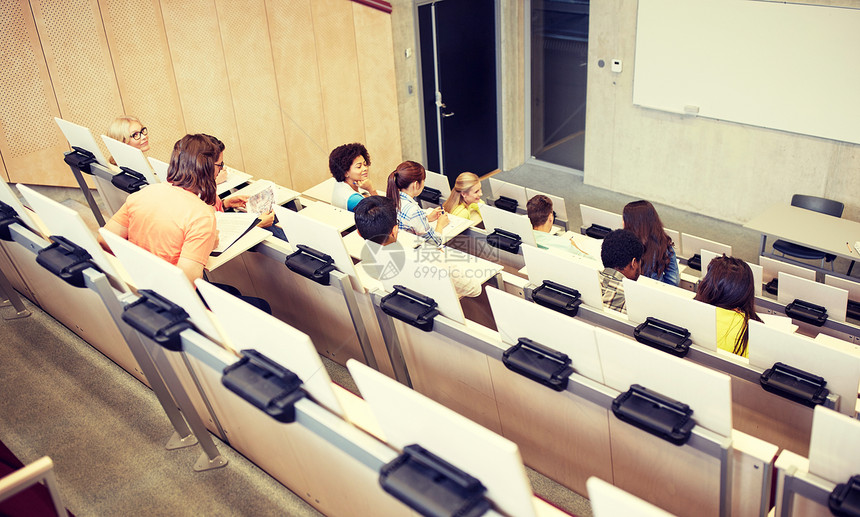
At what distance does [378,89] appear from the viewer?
7.19 m

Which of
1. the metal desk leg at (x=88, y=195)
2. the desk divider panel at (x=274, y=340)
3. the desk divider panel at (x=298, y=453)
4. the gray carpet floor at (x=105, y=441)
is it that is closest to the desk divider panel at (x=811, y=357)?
the gray carpet floor at (x=105, y=441)

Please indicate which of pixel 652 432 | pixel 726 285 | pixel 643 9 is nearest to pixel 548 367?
pixel 652 432

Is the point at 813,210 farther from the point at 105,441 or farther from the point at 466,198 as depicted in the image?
the point at 105,441

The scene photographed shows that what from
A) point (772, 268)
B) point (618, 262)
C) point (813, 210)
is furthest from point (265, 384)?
point (813, 210)

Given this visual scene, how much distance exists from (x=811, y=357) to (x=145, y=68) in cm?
514

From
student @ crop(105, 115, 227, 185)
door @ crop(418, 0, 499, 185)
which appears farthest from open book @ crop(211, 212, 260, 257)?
door @ crop(418, 0, 499, 185)

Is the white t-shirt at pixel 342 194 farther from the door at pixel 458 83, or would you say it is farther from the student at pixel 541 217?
the door at pixel 458 83

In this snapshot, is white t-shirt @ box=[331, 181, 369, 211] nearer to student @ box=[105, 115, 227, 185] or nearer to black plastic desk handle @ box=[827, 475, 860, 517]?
student @ box=[105, 115, 227, 185]

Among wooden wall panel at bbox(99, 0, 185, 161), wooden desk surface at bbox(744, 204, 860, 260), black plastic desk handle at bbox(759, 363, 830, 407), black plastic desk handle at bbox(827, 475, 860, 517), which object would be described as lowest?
wooden desk surface at bbox(744, 204, 860, 260)

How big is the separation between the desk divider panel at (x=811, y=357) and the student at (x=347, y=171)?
8.74 feet

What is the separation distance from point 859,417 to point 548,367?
1130 millimetres

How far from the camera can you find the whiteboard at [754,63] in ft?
19.2

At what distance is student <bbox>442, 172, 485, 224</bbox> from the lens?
194 inches

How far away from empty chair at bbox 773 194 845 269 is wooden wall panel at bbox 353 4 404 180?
402 centimetres
